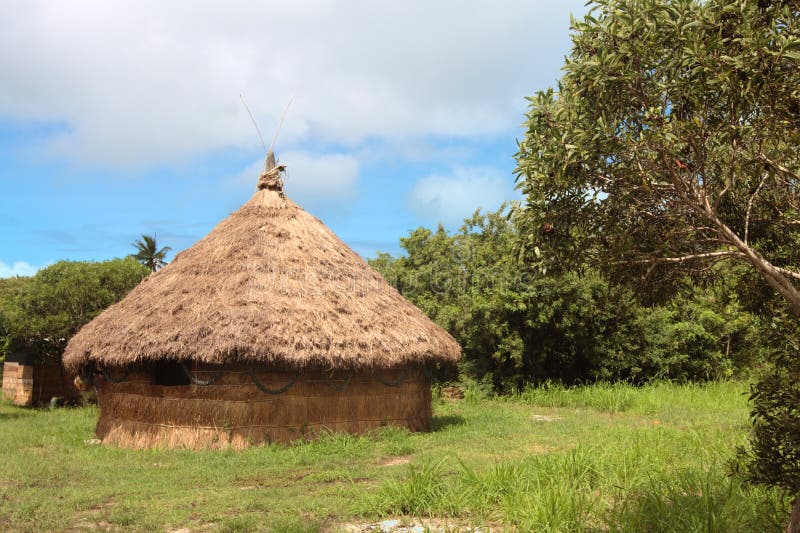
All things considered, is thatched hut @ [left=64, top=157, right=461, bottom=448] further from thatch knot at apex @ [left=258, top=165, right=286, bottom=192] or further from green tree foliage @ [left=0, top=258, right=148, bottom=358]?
green tree foliage @ [left=0, top=258, right=148, bottom=358]

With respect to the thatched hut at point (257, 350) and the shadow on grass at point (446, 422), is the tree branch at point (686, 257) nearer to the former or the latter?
the thatched hut at point (257, 350)

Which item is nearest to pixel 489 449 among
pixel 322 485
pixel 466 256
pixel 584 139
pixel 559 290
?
pixel 322 485

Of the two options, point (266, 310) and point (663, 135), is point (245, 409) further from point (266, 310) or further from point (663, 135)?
point (663, 135)

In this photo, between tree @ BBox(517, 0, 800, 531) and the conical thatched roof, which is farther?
the conical thatched roof

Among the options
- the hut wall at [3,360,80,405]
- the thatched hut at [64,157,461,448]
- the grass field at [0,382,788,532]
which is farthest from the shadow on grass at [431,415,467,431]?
the hut wall at [3,360,80,405]

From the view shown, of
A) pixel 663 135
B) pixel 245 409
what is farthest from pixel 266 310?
pixel 663 135

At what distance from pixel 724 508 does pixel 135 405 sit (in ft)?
26.8

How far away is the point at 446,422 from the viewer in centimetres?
1197

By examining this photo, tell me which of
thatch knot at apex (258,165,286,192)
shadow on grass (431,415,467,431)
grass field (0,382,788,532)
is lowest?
grass field (0,382,788,532)

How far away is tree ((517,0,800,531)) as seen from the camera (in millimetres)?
3779

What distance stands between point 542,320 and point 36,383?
12.3 metres

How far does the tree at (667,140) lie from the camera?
3.78m

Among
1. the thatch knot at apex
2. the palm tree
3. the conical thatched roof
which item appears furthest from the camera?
the palm tree

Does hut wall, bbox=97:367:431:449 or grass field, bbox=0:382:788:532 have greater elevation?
hut wall, bbox=97:367:431:449
